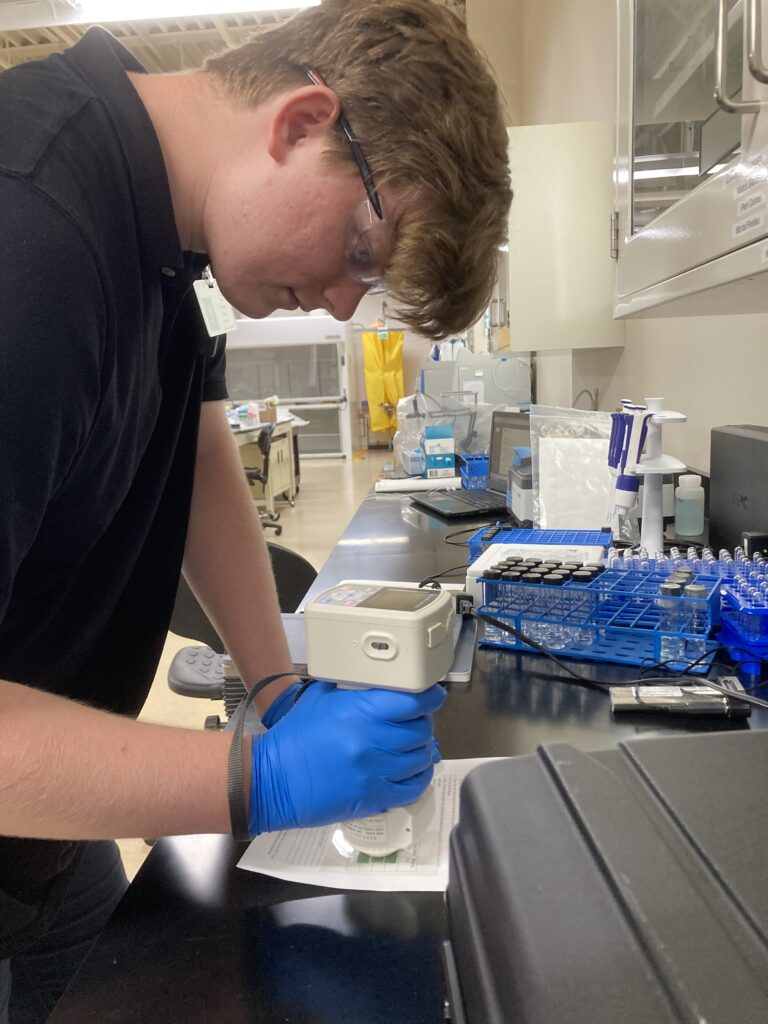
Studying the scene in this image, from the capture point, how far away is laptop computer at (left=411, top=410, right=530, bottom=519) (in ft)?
7.09

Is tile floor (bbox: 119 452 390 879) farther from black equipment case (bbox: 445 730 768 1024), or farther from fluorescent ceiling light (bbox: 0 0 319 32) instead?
fluorescent ceiling light (bbox: 0 0 319 32)

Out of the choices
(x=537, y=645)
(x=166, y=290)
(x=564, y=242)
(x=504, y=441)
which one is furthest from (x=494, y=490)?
(x=166, y=290)

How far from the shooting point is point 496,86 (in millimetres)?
690

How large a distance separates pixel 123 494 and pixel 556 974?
598mm

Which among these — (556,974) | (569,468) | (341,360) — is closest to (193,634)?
(569,468)

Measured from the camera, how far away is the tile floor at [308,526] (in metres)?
2.54

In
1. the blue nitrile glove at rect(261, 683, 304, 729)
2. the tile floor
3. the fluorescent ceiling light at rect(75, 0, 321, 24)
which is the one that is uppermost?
the fluorescent ceiling light at rect(75, 0, 321, 24)

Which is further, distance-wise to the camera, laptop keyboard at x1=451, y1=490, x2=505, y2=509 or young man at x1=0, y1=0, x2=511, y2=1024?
laptop keyboard at x1=451, y1=490, x2=505, y2=509

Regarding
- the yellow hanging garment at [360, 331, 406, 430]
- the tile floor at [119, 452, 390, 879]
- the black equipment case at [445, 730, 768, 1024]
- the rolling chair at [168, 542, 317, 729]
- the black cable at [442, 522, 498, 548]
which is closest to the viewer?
the black equipment case at [445, 730, 768, 1024]

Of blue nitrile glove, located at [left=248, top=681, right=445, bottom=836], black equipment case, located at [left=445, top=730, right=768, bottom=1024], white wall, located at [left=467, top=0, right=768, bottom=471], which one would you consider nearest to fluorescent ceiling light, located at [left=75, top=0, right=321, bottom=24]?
white wall, located at [left=467, top=0, right=768, bottom=471]

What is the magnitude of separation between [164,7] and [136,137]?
3.67 metres

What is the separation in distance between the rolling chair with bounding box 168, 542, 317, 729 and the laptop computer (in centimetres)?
61

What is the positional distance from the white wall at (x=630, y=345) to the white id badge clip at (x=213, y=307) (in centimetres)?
109

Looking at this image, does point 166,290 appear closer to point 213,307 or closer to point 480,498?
point 213,307
